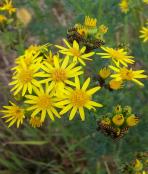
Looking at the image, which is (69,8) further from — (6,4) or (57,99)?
(57,99)

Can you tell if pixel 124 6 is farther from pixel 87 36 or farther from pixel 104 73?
pixel 104 73

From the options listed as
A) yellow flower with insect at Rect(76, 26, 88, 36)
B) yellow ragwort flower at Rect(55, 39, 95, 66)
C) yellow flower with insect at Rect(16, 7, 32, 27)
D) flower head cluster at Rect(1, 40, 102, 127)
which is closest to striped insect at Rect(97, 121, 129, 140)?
flower head cluster at Rect(1, 40, 102, 127)

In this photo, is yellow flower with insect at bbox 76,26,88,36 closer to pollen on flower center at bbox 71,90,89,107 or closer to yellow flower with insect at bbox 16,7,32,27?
pollen on flower center at bbox 71,90,89,107

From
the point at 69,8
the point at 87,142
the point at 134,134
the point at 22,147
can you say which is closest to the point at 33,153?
the point at 22,147

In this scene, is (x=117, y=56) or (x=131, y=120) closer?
(x=131, y=120)

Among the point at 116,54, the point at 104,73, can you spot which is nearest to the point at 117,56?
the point at 116,54

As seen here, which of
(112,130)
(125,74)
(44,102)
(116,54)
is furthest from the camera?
(116,54)

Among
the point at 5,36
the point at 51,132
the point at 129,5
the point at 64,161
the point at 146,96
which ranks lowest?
the point at 64,161
